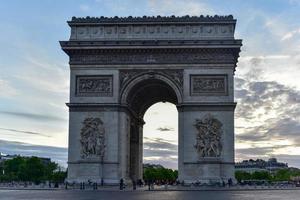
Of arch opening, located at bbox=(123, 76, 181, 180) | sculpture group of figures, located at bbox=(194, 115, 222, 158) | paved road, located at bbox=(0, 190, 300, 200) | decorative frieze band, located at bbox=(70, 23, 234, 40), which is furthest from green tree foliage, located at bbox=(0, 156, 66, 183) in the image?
paved road, located at bbox=(0, 190, 300, 200)

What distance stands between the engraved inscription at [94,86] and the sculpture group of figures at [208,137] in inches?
312

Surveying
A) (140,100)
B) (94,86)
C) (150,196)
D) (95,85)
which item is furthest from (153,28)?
(150,196)

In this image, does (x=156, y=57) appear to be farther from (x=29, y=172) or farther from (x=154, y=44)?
(x=29, y=172)

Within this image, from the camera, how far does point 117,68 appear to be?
50062 mm

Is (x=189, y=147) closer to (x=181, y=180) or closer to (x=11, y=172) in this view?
(x=181, y=180)

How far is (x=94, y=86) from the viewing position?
164 ft

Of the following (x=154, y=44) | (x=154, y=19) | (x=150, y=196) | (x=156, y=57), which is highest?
(x=154, y=19)

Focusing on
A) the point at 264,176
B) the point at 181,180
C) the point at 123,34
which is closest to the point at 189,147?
the point at 181,180

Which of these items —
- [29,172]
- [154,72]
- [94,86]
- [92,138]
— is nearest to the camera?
[92,138]

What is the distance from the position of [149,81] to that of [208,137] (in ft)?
23.0

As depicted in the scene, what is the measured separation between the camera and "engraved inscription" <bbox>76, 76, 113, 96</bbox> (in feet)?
163

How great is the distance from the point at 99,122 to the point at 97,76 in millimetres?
3848

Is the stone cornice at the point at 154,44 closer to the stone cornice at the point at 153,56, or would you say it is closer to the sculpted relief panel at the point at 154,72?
the stone cornice at the point at 153,56

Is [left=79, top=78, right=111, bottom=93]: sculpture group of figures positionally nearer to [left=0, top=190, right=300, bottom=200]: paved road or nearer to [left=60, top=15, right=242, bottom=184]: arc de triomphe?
[left=60, top=15, right=242, bottom=184]: arc de triomphe
